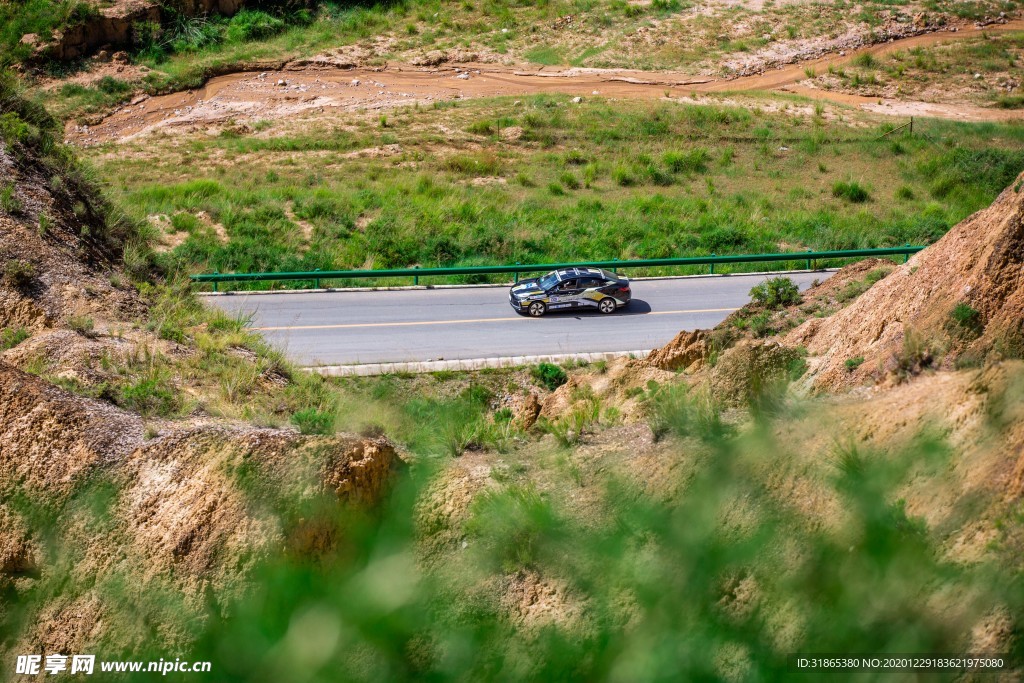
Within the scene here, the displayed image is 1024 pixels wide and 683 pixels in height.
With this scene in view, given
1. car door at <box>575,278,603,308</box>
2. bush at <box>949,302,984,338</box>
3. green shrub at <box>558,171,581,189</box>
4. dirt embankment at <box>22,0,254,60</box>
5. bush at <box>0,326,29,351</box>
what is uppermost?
bush at <box>949,302,984,338</box>

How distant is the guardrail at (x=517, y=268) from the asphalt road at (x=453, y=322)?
24.0 inches

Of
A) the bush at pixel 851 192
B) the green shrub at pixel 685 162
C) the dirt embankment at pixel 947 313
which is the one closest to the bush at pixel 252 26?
the green shrub at pixel 685 162

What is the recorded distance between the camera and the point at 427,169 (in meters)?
39.0

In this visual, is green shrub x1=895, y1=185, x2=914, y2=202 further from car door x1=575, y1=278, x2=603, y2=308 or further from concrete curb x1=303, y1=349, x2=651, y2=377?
concrete curb x1=303, y1=349, x2=651, y2=377

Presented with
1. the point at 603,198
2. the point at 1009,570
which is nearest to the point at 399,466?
the point at 1009,570

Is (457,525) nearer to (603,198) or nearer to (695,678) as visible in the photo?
(695,678)

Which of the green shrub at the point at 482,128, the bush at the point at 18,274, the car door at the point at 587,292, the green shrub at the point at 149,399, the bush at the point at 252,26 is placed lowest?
the green shrub at the point at 482,128

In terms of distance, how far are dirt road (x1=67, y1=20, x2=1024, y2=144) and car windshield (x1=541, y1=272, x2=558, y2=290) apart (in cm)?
2471

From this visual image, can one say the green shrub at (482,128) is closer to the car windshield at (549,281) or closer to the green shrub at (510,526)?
the car windshield at (549,281)

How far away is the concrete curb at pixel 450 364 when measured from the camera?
22.0m

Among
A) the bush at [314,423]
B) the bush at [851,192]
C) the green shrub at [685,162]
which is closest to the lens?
the bush at [314,423]

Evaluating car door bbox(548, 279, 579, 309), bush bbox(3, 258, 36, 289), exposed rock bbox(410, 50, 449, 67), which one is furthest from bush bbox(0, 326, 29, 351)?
exposed rock bbox(410, 50, 449, 67)

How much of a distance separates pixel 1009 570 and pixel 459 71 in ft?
169

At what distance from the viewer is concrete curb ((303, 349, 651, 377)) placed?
2205 cm
